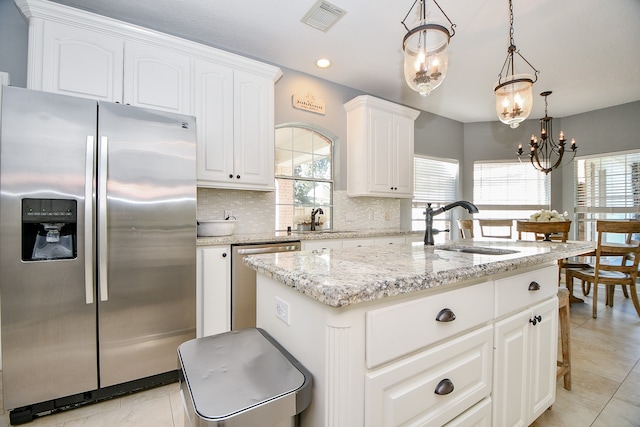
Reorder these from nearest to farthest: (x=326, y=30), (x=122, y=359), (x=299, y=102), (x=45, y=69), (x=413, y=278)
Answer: (x=413, y=278) → (x=122, y=359) → (x=45, y=69) → (x=326, y=30) → (x=299, y=102)

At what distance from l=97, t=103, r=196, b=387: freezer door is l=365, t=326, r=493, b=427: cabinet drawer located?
62.8 inches

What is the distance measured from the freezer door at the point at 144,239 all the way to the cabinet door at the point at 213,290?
0.54 ft

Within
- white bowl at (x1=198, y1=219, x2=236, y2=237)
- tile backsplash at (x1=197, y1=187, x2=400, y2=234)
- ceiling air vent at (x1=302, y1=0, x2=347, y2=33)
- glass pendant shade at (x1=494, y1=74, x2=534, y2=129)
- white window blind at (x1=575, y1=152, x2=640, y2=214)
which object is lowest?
white bowl at (x1=198, y1=219, x2=236, y2=237)

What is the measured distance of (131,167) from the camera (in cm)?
182

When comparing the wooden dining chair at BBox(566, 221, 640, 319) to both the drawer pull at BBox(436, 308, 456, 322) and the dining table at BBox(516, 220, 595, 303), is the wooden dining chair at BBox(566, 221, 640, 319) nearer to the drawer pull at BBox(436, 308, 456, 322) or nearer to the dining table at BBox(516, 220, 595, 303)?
the dining table at BBox(516, 220, 595, 303)

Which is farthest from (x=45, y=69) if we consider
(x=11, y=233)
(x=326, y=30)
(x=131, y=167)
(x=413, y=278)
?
(x=413, y=278)

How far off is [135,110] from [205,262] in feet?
3.68

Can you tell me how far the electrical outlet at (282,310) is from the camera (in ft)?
3.20

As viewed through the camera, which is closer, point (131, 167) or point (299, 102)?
point (131, 167)

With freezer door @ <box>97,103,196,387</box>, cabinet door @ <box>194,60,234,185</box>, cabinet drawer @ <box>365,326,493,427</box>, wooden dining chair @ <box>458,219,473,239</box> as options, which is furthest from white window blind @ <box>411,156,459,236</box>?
cabinet drawer @ <box>365,326,493,427</box>

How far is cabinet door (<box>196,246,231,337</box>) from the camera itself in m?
2.18

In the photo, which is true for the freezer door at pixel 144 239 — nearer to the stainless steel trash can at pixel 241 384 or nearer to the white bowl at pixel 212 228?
the white bowl at pixel 212 228

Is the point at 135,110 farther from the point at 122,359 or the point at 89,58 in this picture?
the point at 122,359

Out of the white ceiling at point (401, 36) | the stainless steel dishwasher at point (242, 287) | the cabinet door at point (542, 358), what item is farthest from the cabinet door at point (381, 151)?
the cabinet door at point (542, 358)
